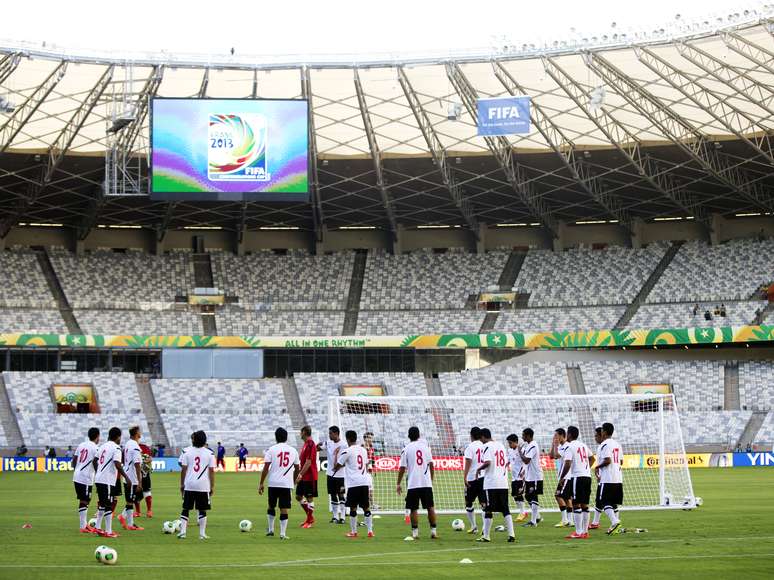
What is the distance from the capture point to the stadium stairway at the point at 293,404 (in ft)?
208

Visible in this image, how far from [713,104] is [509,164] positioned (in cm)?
1163

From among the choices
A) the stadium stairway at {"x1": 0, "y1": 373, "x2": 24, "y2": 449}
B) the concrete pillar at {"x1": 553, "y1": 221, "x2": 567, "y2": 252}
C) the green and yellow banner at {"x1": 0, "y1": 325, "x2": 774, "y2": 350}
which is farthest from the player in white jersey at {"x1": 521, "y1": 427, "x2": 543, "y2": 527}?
the concrete pillar at {"x1": 553, "y1": 221, "x2": 567, "y2": 252}

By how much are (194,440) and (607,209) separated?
47446 millimetres

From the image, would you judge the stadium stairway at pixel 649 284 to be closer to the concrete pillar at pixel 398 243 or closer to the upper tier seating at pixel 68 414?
the concrete pillar at pixel 398 243

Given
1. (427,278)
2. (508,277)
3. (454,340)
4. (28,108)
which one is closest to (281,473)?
(28,108)

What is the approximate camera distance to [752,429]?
58.6 meters

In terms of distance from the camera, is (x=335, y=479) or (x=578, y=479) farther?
(x=335, y=479)

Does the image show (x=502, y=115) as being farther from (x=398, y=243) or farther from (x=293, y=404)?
(x=398, y=243)

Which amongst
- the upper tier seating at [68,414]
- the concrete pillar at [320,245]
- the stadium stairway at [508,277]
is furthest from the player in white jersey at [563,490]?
the concrete pillar at [320,245]

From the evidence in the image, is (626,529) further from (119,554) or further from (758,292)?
(758,292)

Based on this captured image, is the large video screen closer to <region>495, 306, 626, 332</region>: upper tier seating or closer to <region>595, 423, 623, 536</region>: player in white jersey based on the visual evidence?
<region>495, 306, 626, 332</region>: upper tier seating

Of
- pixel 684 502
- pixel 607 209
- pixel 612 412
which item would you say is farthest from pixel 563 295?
pixel 684 502

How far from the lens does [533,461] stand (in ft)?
A: 77.4

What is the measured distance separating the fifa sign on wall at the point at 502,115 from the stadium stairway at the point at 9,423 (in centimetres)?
3154
